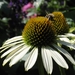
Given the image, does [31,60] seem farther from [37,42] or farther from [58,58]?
[37,42]

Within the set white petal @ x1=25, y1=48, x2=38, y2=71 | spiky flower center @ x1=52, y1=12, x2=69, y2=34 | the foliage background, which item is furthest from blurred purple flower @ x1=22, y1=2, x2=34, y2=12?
white petal @ x1=25, y1=48, x2=38, y2=71

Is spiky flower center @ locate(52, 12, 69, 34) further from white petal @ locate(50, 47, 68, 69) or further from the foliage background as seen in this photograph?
the foliage background

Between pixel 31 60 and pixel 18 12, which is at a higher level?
pixel 31 60

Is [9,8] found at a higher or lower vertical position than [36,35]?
lower

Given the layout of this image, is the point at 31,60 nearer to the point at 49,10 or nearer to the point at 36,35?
the point at 36,35

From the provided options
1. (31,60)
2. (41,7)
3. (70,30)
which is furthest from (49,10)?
(31,60)

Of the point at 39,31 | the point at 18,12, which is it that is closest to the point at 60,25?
the point at 39,31
